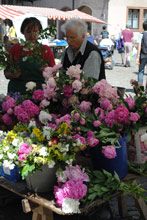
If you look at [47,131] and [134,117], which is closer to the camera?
[47,131]

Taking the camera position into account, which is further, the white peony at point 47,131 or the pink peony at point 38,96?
the pink peony at point 38,96

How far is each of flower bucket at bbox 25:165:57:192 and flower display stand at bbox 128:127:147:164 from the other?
1.71ft

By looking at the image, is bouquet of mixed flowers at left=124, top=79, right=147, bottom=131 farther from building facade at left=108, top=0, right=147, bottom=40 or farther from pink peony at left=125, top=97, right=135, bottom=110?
building facade at left=108, top=0, right=147, bottom=40

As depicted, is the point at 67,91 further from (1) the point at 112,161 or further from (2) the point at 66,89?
(1) the point at 112,161

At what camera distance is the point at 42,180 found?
1844 millimetres

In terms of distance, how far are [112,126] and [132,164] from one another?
1.07ft

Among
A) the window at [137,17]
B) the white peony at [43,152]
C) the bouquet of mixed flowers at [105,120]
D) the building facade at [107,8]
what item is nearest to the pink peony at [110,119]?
the bouquet of mixed flowers at [105,120]

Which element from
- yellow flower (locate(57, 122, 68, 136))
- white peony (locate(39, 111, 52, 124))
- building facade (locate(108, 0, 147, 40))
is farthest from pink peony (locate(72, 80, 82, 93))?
building facade (locate(108, 0, 147, 40))

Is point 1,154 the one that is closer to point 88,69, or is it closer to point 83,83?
point 83,83

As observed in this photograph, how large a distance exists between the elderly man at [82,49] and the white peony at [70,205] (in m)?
1.40

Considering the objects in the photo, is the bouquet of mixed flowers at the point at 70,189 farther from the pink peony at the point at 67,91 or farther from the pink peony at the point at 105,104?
the pink peony at the point at 67,91

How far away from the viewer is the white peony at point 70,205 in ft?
5.45

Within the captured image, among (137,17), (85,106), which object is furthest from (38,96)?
(137,17)

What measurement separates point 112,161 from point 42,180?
1.33ft
